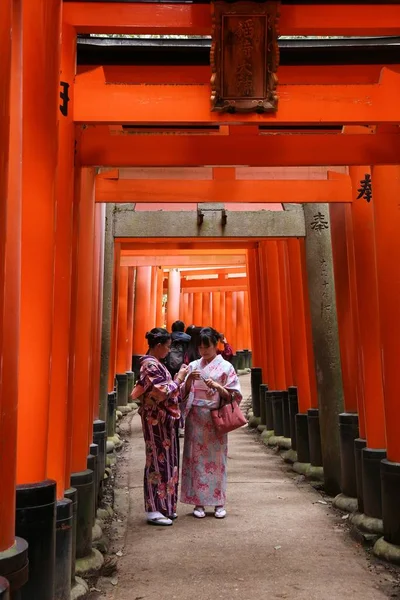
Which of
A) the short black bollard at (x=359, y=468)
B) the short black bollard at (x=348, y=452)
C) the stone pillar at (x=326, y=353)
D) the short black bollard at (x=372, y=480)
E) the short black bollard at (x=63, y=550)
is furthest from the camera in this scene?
the stone pillar at (x=326, y=353)

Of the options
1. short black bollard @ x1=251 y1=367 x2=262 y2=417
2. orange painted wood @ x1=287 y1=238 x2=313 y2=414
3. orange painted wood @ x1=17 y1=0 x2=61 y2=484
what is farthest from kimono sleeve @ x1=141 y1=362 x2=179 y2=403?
short black bollard @ x1=251 y1=367 x2=262 y2=417

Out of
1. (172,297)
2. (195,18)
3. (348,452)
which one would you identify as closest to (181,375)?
(348,452)


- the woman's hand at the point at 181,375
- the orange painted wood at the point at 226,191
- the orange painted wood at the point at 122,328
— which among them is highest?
the orange painted wood at the point at 226,191

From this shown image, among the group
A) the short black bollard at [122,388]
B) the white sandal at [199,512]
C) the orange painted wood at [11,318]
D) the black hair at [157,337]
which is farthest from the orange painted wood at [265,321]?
the orange painted wood at [11,318]

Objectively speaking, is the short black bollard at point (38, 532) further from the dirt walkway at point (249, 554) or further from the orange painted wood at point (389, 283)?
the orange painted wood at point (389, 283)

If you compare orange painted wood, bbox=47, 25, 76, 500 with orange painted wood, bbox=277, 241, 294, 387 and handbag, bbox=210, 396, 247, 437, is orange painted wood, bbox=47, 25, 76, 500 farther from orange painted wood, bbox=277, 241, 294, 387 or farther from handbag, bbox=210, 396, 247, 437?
orange painted wood, bbox=277, 241, 294, 387

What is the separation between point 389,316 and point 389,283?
0.88ft

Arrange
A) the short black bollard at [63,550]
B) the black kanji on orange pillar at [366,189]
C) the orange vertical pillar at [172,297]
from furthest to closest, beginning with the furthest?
1. the orange vertical pillar at [172,297]
2. the black kanji on orange pillar at [366,189]
3. the short black bollard at [63,550]

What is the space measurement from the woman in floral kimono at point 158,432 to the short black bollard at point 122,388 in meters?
9.40

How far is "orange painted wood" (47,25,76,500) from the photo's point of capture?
4.38 m

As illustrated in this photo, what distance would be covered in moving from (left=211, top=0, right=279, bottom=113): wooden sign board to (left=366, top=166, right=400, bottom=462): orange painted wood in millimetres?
1526

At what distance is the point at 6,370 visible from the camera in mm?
2793

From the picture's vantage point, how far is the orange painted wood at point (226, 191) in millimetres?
7027

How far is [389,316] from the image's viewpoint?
555 cm
